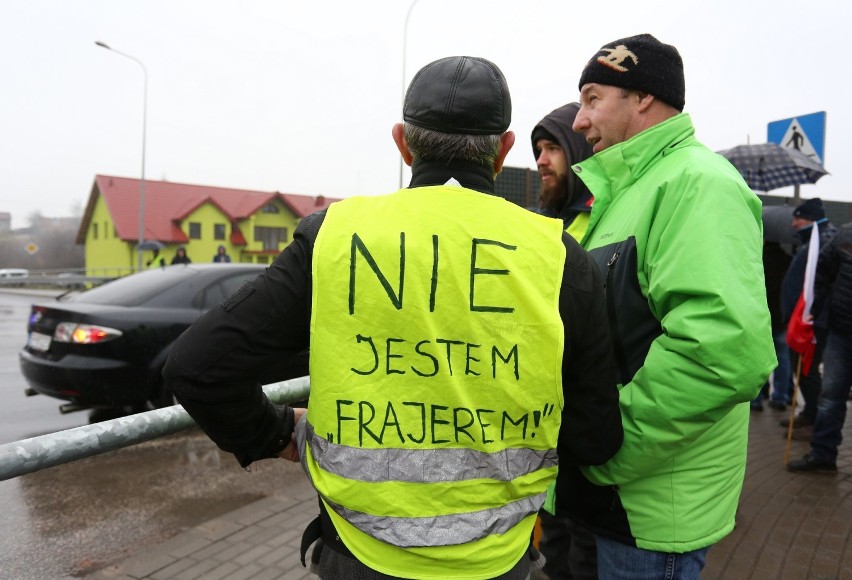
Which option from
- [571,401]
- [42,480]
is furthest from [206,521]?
[571,401]

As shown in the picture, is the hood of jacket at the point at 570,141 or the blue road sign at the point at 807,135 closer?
the hood of jacket at the point at 570,141

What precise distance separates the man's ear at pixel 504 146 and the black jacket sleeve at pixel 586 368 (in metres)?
0.22

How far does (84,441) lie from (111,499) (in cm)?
337

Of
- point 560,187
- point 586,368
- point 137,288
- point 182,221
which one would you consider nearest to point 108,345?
point 137,288

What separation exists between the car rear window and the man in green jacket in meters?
4.98

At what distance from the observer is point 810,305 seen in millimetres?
4977

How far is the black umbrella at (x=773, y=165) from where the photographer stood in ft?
23.8

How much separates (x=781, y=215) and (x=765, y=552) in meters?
4.02

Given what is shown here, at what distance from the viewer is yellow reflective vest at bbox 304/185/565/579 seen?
3.99ft

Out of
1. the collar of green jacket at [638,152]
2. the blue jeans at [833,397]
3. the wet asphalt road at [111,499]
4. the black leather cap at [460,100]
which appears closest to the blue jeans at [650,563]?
the collar of green jacket at [638,152]

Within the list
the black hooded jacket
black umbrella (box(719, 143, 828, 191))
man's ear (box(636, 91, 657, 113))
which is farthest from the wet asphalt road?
black umbrella (box(719, 143, 828, 191))

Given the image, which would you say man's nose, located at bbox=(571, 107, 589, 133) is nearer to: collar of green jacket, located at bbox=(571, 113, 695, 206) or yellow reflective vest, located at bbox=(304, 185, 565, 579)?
collar of green jacket, located at bbox=(571, 113, 695, 206)

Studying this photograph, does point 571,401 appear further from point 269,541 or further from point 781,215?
point 781,215

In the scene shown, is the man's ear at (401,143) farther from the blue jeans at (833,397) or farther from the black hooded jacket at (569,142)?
the blue jeans at (833,397)
